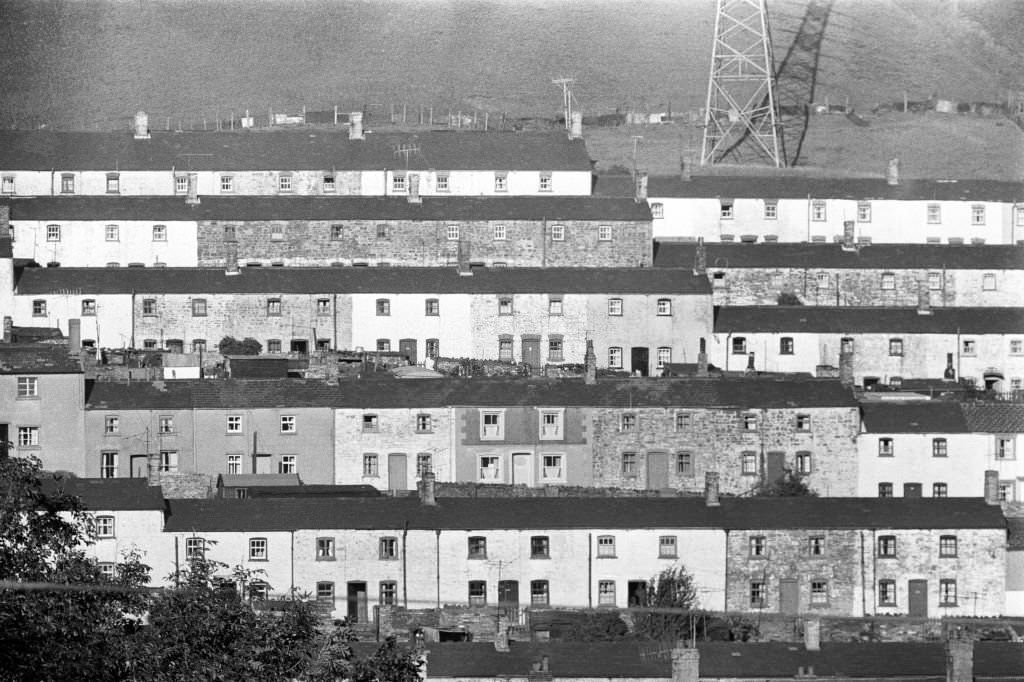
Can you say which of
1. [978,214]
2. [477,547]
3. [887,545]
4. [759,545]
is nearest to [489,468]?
[477,547]

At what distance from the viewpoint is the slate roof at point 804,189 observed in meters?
96.6

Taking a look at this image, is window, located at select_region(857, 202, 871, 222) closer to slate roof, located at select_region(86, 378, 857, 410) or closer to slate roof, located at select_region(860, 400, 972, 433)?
slate roof, located at select_region(860, 400, 972, 433)

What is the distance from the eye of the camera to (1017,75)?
147 meters

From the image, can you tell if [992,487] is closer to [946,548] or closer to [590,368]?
[946,548]

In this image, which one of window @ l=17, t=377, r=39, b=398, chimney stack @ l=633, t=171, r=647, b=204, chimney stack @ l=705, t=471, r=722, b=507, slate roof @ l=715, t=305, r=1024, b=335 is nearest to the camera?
chimney stack @ l=705, t=471, r=722, b=507

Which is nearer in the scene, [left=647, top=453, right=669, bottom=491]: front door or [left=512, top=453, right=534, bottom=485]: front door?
[left=647, top=453, right=669, bottom=491]: front door

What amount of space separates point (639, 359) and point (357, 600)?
1908 cm

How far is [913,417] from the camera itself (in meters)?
77.3

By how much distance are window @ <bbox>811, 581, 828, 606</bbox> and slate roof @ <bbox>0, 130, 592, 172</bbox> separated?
29597 millimetres

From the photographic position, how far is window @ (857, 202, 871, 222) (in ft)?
319

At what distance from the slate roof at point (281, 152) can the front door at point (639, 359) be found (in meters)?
13.0

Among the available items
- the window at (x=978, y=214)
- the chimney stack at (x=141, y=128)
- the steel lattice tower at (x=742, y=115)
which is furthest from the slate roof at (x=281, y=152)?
the window at (x=978, y=214)

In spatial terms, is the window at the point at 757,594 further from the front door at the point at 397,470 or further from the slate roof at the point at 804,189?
the slate roof at the point at 804,189

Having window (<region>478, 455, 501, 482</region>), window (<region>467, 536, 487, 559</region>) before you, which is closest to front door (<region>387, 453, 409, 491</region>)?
window (<region>478, 455, 501, 482</region>)
